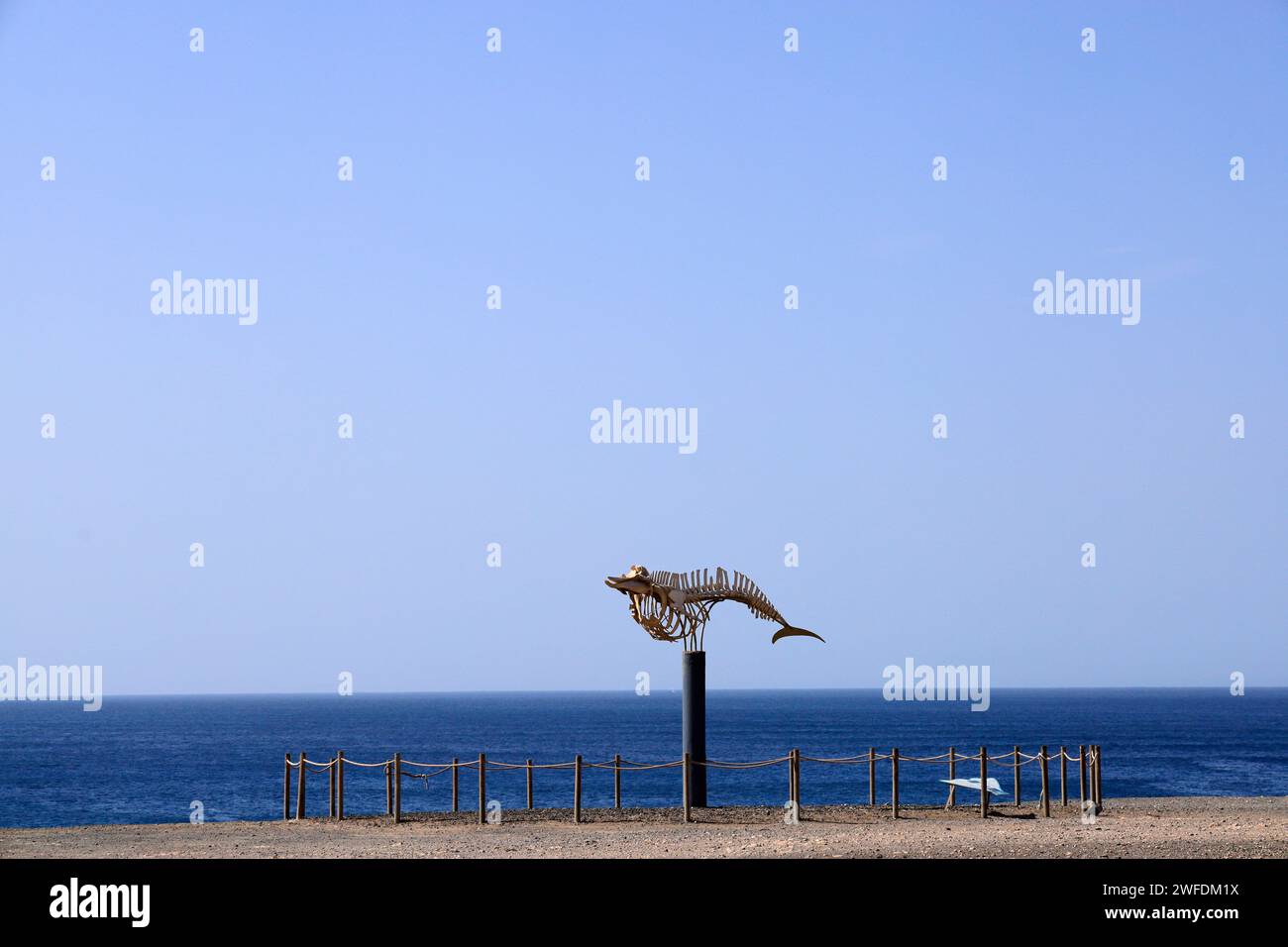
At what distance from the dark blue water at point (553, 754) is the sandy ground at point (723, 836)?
13514 mm

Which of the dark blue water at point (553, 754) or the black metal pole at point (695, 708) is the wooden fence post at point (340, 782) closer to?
the black metal pole at point (695, 708)

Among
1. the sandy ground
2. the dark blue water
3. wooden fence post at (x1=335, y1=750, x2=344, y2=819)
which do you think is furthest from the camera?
the dark blue water

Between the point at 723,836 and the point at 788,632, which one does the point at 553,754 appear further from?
the point at 723,836

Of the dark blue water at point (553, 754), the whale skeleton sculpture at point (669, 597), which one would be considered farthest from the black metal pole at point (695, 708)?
the dark blue water at point (553, 754)

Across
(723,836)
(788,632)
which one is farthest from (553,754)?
(723,836)

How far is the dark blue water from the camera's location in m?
60.1

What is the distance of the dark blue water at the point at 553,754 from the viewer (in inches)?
2365

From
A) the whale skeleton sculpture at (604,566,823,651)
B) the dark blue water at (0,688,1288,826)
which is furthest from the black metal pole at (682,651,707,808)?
the dark blue water at (0,688,1288,826)

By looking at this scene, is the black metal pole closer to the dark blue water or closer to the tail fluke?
the tail fluke

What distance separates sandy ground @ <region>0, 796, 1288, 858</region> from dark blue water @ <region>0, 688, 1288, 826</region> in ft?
44.3
